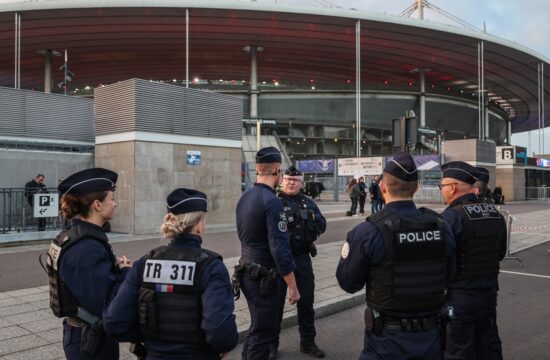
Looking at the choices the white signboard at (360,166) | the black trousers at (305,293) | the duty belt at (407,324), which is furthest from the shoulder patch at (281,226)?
the white signboard at (360,166)

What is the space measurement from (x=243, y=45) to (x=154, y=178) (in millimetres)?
29144

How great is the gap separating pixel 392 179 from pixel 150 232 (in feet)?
40.4

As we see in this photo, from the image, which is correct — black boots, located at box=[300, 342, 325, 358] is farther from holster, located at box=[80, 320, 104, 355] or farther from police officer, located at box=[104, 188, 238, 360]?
holster, located at box=[80, 320, 104, 355]

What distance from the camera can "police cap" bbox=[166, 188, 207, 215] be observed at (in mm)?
2588

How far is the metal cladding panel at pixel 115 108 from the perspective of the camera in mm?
14391

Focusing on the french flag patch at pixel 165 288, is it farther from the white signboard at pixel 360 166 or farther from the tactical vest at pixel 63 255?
the white signboard at pixel 360 166

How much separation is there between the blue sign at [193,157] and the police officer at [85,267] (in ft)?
41.1

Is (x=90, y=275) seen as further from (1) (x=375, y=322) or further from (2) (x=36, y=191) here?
(2) (x=36, y=191)

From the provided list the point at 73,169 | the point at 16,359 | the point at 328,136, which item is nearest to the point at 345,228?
the point at 73,169

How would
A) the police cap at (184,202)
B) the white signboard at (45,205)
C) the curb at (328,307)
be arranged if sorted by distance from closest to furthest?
the police cap at (184,202), the curb at (328,307), the white signboard at (45,205)

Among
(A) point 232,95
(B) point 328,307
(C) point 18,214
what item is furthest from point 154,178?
(B) point 328,307

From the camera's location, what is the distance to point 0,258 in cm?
1005

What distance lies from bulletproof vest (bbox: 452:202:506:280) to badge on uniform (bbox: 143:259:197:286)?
2.48 m

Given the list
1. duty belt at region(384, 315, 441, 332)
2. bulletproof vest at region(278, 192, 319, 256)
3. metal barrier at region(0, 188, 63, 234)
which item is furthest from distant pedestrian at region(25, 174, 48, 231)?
duty belt at region(384, 315, 441, 332)
